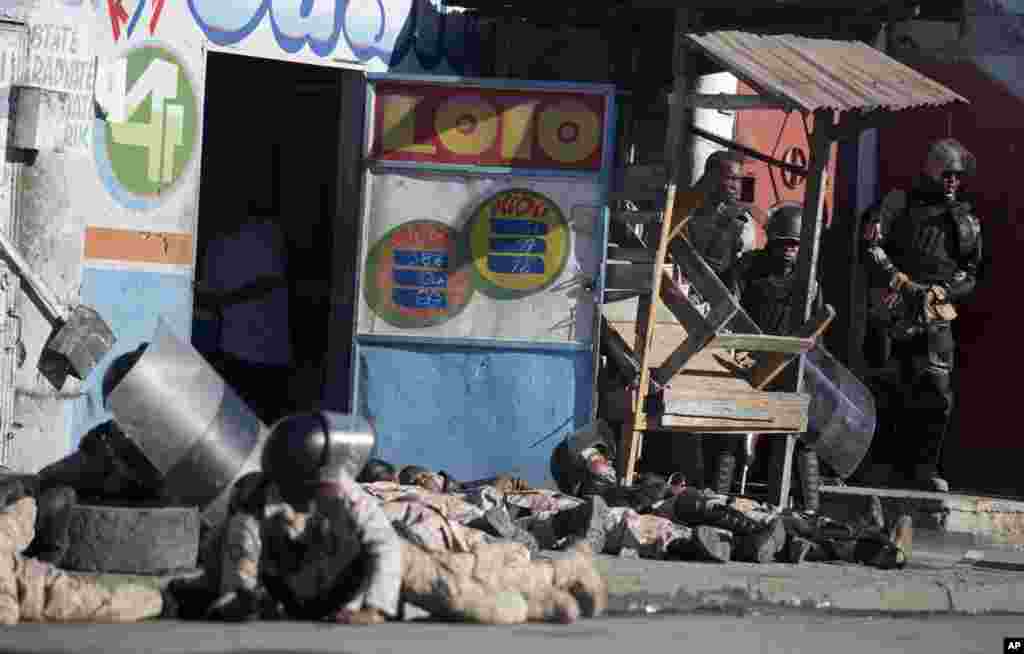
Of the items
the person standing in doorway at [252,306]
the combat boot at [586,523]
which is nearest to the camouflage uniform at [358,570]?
the combat boot at [586,523]

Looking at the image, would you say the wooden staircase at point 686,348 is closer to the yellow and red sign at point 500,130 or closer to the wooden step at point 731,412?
the wooden step at point 731,412

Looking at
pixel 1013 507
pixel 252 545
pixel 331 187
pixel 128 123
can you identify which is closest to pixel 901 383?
pixel 1013 507

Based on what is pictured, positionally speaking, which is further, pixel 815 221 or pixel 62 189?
pixel 815 221

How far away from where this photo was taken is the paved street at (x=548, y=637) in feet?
25.2

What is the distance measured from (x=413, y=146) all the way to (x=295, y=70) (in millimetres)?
2533

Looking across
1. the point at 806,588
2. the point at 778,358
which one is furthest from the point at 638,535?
the point at 778,358

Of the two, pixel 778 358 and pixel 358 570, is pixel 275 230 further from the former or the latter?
pixel 358 570

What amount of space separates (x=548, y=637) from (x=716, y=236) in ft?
23.0

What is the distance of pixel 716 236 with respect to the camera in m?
15.0

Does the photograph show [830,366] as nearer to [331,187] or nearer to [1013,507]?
[1013,507]

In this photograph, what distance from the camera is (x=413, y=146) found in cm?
1352

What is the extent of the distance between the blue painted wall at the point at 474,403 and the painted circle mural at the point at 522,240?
463 millimetres

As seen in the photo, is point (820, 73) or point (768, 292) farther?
point (768, 292)

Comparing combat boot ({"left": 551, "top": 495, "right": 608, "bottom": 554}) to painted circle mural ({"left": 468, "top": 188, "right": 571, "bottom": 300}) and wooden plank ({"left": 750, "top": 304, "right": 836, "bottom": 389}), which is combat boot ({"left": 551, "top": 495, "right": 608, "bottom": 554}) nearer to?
painted circle mural ({"left": 468, "top": 188, "right": 571, "bottom": 300})
